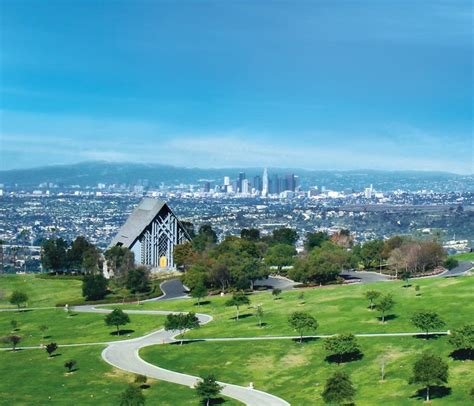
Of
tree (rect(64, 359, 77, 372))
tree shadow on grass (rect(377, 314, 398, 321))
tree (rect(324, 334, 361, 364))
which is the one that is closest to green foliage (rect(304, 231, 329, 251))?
tree shadow on grass (rect(377, 314, 398, 321))

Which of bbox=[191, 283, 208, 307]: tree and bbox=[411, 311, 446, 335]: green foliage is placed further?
bbox=[191, 283, 208, 307]: tree

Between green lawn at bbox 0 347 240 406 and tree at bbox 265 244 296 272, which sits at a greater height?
tree at bbox 265 244 296 272

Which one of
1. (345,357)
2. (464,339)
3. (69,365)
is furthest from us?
(69,365)

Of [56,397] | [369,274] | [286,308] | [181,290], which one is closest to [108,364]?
[56,397]

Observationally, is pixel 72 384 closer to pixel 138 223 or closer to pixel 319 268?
pixel 319 268

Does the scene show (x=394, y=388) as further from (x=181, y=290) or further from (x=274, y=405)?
(x=181, y=290)

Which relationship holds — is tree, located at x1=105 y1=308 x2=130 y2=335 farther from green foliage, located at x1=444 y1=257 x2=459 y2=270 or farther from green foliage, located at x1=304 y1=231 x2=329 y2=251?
green foliage, located at x1=304 y1=231 x2=329 y2=251

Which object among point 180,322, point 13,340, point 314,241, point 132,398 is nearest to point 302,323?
point 180,322
